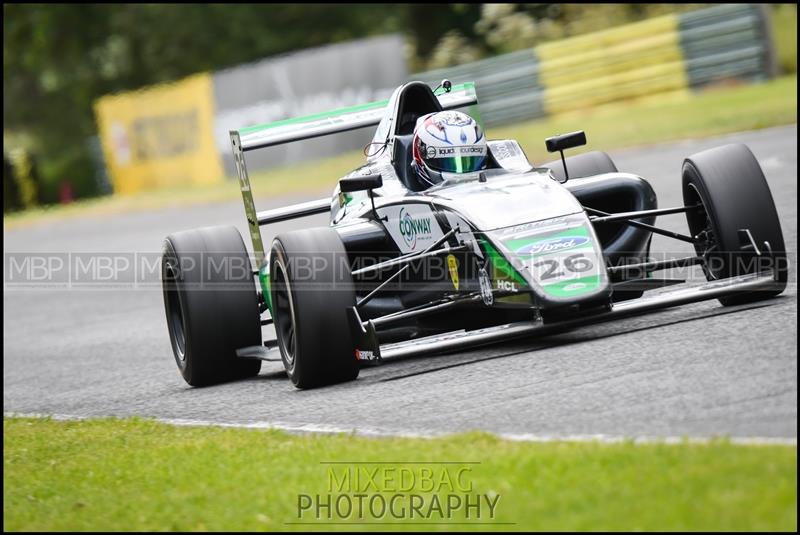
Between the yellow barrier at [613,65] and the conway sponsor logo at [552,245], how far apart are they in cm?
1697

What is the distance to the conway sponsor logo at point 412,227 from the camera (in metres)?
8.27

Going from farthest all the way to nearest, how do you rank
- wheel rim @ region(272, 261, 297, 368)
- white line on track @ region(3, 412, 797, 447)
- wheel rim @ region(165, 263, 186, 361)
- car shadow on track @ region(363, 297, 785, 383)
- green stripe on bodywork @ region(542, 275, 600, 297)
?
wheel rim @ region(165, 263, 186, 361), wheel rim @ region(272, 261, 297, 368), car shadow on track @ region(363, 297, 785, 383), green stripe on bodywork @ region(542, 275, 600, 297), white line on track @ region(3, 412, 797, 447)

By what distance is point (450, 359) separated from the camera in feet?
26.4

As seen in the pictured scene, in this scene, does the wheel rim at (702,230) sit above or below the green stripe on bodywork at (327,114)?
below

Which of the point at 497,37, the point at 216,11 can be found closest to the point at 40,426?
the point at 497,37

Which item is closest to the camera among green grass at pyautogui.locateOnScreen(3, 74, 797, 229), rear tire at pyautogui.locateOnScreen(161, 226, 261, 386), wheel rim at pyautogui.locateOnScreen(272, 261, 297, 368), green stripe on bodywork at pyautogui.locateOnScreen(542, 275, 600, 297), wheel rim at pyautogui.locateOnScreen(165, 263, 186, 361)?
green stripe on bodywork at pyautogui.locateOnScreen(542, 275, 600, 297)

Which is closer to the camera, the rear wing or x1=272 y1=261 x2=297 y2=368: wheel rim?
x1=272 y1=261 x2=297 y2=368: wheel rim

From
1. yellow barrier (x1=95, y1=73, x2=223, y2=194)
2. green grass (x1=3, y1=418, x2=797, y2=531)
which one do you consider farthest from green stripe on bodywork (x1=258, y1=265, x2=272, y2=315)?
yellow barrier (x1=95, y1=73, x2=223, y2=194)

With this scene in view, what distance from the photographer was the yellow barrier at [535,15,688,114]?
930 inches

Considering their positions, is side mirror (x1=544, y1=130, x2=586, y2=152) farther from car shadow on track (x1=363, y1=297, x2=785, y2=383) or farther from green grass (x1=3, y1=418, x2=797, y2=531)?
green grass (x1=3, y1=418, x2=797, y2=531)

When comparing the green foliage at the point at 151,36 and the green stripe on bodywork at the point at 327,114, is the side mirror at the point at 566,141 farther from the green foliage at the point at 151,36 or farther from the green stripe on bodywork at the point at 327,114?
the green foliage at the point at 151,36

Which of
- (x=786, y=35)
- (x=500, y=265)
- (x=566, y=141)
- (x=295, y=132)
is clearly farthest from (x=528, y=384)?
(x=786, y=35)

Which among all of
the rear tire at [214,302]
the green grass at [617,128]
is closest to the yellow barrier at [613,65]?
the green grass at [617,128]

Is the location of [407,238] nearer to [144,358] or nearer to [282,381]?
[282,381]
